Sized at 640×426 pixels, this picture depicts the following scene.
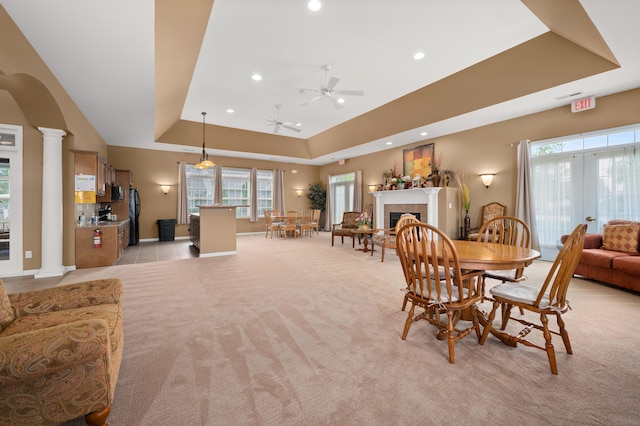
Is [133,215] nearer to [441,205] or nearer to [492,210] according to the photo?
[441,205]

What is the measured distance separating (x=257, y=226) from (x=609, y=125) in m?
9.65

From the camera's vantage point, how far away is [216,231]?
6086mm

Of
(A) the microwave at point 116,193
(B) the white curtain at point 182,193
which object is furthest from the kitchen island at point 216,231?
(B) the white curtain at point 182,193

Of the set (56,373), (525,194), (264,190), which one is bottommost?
(56,373)

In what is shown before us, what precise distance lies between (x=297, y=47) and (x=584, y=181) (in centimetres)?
552

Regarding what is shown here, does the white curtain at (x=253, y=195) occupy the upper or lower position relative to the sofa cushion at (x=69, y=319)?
upper

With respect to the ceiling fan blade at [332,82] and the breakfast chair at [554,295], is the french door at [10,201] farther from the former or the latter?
the breakfast chair at [554,295]

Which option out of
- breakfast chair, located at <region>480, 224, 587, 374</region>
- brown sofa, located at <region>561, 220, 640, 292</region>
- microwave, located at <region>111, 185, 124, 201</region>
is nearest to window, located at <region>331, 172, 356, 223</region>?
brown sofa, located at <region>561, 220, 640, 292</region>

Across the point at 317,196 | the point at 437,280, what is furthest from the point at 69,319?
the point at 317,196

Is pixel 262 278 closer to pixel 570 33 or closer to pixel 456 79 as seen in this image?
pixel 456 79

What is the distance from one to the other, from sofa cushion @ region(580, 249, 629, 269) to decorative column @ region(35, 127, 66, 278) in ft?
27.3

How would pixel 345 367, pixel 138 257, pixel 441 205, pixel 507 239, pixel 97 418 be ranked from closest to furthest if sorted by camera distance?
1. pixel 97 418
2. pixel 345 367
3. pixel 507 239
4. pixel 138 257
5. pixel 441 205

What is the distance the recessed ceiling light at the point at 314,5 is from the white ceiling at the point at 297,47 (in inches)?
2.4

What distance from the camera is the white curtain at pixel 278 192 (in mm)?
10633
